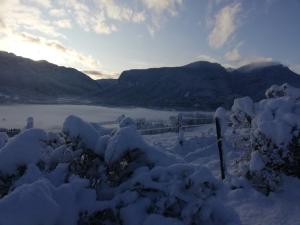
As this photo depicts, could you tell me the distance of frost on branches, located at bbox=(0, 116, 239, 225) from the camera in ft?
Result: 10.9

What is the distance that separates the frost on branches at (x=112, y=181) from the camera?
131 inches

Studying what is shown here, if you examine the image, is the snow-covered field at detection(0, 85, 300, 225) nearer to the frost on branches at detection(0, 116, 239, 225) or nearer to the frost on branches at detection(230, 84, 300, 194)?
the frost on branches at detection(0, 116, 239, 225)

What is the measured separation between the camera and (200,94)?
157625 millimetres

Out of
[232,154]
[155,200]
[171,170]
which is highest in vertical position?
[171,170]

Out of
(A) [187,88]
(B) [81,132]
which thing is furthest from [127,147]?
(A) [187,88]

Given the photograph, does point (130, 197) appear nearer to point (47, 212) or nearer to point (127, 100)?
point (47, 212)

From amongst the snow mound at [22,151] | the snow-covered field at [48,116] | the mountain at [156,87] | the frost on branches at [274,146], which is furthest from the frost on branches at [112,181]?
the mountain at [156,87]

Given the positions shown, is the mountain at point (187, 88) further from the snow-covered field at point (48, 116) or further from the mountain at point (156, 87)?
the snow-covered field at point (48, 116)

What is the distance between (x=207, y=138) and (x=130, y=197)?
487 inches

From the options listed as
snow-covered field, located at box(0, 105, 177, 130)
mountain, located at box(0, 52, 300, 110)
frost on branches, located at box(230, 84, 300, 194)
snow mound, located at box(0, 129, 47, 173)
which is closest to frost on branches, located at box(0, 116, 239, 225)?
snow mound, located at box(0, 129, 47, 173)

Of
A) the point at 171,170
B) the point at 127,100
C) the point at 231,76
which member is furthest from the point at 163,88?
the point at 171,170

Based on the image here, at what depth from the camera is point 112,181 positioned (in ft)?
12.4

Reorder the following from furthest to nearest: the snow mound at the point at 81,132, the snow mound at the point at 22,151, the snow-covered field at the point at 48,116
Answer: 1. the snow-covered field at the point at 48,116
2. the snow mound at the point at 81,132
3. the snow mound at the point at 22,151

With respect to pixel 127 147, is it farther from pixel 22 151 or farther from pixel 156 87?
pixel 156 87
